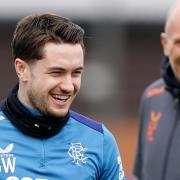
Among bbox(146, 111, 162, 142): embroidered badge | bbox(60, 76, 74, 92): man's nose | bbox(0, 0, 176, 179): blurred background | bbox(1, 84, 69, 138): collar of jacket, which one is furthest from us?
bbox(0, 0, 176, 179): blurred background

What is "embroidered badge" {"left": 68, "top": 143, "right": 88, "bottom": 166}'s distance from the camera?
16.4ft

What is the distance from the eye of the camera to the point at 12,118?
4992 millimetres

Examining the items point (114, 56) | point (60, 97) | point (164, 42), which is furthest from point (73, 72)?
point (114, 56)

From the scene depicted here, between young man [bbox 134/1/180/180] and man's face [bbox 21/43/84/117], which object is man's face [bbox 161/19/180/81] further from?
man's face [bbox 21/43/84/117]

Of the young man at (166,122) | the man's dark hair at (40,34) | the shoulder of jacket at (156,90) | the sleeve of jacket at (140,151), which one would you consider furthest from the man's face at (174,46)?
the man's dark hair at (40,34)

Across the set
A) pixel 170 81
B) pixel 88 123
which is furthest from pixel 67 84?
pixel 170 81

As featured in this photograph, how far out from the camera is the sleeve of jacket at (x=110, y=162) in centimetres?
503

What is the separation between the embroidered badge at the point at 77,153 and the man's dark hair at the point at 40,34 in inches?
19.2

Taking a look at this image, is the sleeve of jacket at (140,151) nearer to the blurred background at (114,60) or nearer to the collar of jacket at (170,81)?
the collar of jacket at (170,81)

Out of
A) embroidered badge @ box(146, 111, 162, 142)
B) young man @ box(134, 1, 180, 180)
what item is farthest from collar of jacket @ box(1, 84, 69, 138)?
embroidered badge @ box(146, 111, 162, 142)

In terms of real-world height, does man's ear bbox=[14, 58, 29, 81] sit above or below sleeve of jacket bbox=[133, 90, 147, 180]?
above

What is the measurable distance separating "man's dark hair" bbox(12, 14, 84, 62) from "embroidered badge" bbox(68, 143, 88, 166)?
1.60 ft

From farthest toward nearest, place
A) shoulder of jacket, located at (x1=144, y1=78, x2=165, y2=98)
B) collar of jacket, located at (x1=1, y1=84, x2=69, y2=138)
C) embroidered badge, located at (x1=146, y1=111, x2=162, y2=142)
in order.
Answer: shoulder of jacket, located at (x1=144, y1=78, x2=165, y2=98) < embroidered badge, located at (x1=146, y1=111, x2=162, y2=142) < collar of jacket, located at (x1=1, y1=84, x2=69, y2=138)

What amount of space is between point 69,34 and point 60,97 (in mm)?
324
